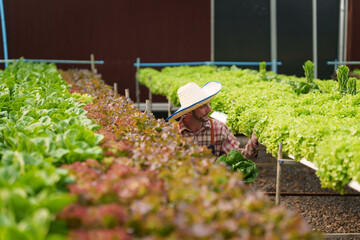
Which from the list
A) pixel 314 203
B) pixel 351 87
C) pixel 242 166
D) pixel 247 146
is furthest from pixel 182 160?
pixel 314 203

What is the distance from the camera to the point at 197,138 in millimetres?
5645

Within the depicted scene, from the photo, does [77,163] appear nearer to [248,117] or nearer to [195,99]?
[195,99]

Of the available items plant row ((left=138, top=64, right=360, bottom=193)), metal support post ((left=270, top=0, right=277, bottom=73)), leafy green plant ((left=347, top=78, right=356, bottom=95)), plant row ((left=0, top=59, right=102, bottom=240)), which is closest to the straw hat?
plant row ((left=138, top=64, right=360, bottom=193))

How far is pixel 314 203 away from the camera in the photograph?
8180 millimetres

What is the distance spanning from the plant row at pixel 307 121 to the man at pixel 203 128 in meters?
0.30

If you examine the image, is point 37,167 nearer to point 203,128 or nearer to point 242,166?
point 242,166

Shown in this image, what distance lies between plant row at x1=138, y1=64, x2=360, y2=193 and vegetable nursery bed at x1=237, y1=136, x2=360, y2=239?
1.38 metres

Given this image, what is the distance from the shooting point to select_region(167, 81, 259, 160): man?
5.57 meters

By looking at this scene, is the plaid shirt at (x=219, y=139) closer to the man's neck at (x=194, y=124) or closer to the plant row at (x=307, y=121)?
the man's neck at (x=194, y=124)

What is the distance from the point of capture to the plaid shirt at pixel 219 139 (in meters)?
5.64

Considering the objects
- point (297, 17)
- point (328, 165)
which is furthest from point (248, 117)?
point (297, 17)

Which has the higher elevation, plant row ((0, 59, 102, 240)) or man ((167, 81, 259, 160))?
plant row ((0, 59, 102, 240))

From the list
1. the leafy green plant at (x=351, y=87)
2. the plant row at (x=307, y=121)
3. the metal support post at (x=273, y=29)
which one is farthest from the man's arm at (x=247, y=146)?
the metal support post at (x=273, y=29)

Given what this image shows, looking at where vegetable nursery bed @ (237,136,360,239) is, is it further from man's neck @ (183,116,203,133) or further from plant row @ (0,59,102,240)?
plant row @ (0,59,102,240)
